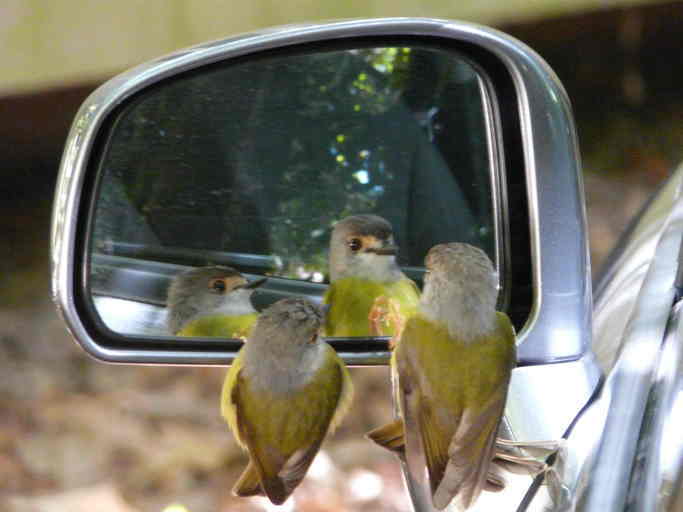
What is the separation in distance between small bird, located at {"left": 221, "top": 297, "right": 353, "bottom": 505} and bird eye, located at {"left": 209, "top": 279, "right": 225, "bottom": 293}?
A: 10 cm

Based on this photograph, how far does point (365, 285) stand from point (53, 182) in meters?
4.67

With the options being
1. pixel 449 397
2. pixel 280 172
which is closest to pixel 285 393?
pixel 449 397

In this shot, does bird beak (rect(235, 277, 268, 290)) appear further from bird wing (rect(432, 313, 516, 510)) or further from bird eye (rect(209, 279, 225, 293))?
bird wing (rect(432, 313, 516, 510))

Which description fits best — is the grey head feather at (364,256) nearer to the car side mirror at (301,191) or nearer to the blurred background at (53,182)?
the car side mirror at (301,191)

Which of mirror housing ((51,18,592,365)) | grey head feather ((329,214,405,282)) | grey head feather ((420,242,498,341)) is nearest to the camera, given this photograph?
grey head feather ((420,242,498,341))

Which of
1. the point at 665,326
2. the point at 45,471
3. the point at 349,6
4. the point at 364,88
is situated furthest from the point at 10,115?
the point at 665,326

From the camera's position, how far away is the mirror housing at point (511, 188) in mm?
1090

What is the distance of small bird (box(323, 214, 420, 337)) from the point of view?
2.96 ft

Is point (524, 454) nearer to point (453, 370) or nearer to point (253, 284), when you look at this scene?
point (453, 370)

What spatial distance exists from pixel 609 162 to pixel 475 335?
4.70 meters

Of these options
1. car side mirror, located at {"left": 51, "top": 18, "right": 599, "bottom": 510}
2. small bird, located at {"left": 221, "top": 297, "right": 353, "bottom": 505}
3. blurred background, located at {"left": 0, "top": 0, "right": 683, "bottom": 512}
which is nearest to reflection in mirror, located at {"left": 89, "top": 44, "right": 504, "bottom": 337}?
car side mirror, located at {"left": 51, "top": 18, "right": 599, "bottom": 510}

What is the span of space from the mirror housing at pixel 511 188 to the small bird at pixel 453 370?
0.22m

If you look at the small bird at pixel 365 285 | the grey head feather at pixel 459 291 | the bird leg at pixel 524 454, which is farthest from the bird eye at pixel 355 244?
the bird leg at pixel 524 454

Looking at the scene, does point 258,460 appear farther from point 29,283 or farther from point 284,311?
point 29,283
